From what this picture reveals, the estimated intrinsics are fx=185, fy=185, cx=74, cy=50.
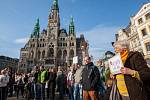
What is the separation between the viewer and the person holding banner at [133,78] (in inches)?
117

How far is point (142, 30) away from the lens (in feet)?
103

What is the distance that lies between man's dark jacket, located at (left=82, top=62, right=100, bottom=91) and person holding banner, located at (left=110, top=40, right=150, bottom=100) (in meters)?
2.54

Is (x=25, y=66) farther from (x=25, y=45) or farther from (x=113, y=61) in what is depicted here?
(x=113, y=61)

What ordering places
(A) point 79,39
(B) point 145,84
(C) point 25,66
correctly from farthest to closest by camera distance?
(A) point 79,39 < (C) point 25,66 < (B) point 145,84

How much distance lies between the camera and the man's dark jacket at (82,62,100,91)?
229 inches

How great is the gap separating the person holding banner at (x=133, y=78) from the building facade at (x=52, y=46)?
77.2 m

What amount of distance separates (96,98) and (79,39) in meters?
92.1

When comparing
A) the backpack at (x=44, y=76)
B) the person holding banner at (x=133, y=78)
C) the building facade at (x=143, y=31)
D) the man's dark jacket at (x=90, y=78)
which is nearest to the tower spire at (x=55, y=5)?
the building facade at (x=143, y=31)

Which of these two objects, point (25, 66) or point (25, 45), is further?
point (25, 45)

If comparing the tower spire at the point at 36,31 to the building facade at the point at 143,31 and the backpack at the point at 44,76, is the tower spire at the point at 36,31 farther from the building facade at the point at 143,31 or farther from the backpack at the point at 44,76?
the backpack at the point at 44,76

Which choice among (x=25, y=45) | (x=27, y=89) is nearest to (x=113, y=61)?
(x=27, y=89)

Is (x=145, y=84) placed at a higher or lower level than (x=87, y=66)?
lower

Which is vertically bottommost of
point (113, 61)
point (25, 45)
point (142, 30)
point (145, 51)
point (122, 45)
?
point (113, 61)

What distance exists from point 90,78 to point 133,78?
2.91 metres
